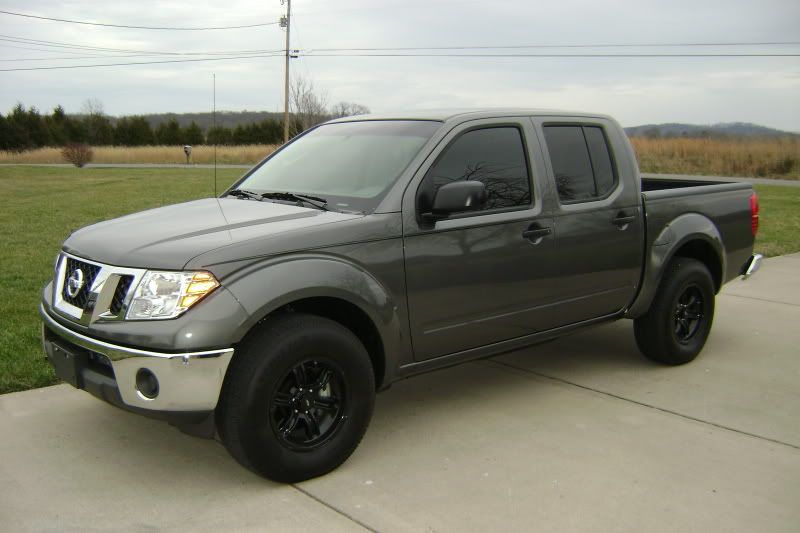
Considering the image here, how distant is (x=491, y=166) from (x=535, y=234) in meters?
0.47

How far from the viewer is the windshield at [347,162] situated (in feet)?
13.9

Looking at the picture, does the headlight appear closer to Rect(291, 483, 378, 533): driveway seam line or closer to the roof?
Rect(291, 483, 378, 533): driveway seam line

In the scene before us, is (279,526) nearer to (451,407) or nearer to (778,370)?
(451,407)

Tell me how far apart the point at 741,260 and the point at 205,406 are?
4.54 meters

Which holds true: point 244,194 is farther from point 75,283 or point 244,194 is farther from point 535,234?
point 535,234

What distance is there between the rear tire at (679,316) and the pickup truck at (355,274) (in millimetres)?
20

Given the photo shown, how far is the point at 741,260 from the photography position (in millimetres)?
6184

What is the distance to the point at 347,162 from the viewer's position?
457cm

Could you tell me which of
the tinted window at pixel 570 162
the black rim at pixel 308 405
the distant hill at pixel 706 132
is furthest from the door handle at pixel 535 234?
the distant hill at pixel 706 132

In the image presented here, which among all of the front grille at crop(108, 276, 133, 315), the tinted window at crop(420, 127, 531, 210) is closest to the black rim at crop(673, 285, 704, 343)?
the tinted window at crop(420, 127, 531, 210)

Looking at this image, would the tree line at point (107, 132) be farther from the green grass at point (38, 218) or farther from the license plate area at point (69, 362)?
the license plate area at point (69, 362)

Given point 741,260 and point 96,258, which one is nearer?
point 96,258

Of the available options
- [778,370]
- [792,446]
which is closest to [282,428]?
[792,446]

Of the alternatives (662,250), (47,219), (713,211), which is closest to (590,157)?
(662,250)
